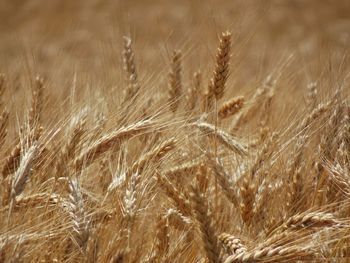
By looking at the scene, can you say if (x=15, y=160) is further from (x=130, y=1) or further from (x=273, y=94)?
(x=130, y=1)

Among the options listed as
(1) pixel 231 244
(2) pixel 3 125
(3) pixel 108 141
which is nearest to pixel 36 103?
(2) pixel 3 125

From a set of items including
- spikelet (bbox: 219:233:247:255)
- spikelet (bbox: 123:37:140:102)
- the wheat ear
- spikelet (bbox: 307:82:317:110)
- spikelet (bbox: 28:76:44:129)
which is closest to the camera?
spikelet (bbox: 219:233:247:255)

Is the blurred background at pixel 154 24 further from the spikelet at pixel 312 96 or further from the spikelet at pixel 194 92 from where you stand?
the spikelet at pixel 312 96

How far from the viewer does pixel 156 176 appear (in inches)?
60.4

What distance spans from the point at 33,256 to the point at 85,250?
12cm

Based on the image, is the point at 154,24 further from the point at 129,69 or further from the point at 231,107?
the point at 231,107

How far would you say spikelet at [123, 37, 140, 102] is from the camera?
207 cm

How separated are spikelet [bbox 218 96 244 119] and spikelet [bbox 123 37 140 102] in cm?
31

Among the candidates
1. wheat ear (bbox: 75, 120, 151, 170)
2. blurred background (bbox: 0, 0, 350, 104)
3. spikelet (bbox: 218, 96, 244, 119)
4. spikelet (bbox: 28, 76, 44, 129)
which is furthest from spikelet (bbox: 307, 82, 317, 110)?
blurred background (bbox: 0, 0, 350, 104)

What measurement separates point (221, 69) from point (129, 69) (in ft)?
1.22

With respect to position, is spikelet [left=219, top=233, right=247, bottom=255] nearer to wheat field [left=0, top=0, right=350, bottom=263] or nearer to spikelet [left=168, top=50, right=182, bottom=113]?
wheat field [left=0, top=0, right=350, bottom=263]

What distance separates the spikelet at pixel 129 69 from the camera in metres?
2.07

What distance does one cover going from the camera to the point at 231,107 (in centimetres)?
210

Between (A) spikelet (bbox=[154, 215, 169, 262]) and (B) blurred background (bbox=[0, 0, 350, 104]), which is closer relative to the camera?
(A) spikelet (bbox=[154, 215, 169, 262])
